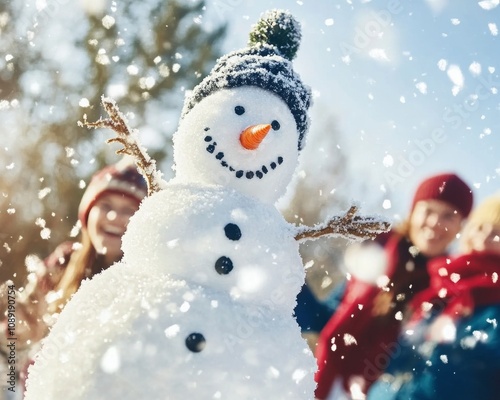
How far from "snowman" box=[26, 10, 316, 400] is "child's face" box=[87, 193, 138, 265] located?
1.02m

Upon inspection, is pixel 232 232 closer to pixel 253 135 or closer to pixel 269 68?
pixel 253 135

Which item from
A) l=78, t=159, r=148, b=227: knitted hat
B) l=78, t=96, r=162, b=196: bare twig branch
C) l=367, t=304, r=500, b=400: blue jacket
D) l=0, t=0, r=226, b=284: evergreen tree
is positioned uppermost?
l=0, t=0, r=226, b=284: evergreen tree

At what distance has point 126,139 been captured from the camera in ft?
5.79

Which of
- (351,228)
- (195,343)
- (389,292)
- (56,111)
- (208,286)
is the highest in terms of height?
(56,111)

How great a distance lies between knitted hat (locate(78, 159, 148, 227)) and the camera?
2.86 meters

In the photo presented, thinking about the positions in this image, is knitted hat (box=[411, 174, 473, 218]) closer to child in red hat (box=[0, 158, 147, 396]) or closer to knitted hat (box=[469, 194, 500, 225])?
knitted hat (box=[469, 194, 500, 225])

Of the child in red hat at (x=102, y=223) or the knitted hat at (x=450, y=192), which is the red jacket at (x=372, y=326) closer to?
the knitted hat at (x=450, y=192)

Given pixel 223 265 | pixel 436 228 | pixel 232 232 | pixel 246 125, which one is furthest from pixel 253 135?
pixel 436 228

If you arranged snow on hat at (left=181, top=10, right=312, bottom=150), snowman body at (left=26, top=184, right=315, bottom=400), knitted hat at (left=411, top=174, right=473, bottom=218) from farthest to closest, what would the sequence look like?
knitted hat at (left=411, top=174, right=473, bottom=218) → snow on hat at (left=181, top=10, right=312, bottom=150) → snowman body at (left=26, top=184, right=315, bottom=400)

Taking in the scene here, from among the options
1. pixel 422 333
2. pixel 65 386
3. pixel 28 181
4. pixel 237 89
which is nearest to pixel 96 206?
pixel 237 89

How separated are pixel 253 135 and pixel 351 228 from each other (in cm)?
50

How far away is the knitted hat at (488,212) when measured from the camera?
2639mm

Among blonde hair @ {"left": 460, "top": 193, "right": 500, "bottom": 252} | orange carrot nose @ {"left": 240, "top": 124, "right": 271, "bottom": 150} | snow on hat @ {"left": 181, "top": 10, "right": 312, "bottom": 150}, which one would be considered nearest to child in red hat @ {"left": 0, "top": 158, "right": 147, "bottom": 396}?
snow on hat @ {"left": 181, "top": 10, "right": 312, "bottom": 150}

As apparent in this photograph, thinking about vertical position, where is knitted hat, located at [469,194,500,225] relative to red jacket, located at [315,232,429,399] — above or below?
above
